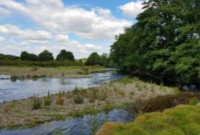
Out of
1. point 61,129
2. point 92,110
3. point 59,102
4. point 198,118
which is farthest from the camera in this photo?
point 59,102

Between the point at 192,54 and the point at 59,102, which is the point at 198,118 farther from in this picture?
the point at 192,54

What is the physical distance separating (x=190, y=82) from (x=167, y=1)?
15.4 metres

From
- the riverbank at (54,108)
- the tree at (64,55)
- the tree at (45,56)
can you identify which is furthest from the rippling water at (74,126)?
the tree at (64,55)

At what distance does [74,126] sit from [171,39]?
1365 inches

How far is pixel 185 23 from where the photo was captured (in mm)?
46000

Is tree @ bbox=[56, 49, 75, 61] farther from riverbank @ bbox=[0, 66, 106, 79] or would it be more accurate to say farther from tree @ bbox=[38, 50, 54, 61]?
riverbank @ bbox=[0, 66, 106, 79]

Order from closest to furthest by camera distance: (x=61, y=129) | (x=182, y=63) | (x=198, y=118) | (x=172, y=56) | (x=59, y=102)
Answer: (x=198, y=118), (x=61, y=129), (x=59, y=102), (x=182, y=63), (x=172, y=56)

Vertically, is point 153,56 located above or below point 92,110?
above

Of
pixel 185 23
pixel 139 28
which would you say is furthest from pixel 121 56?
pixel 185 23

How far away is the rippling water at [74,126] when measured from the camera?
15.0 meters

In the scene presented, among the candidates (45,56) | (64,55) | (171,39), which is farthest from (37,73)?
(64,55)

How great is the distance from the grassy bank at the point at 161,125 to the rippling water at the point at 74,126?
405cm

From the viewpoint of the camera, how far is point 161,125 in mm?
9188

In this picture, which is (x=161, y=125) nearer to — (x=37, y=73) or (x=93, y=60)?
(x=37, y=73)
